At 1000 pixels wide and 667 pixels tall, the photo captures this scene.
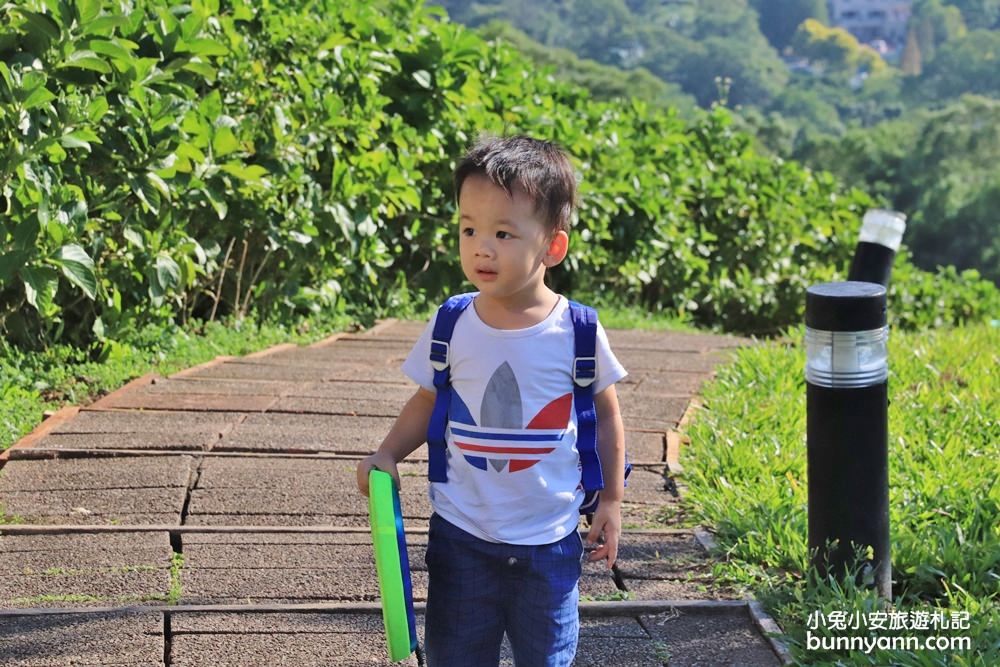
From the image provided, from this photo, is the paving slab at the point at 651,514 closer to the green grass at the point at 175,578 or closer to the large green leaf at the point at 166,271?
the green grass at the point at 175,578

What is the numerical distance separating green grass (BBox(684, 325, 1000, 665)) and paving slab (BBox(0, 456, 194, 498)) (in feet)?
5.66

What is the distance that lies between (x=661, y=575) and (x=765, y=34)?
216 feet

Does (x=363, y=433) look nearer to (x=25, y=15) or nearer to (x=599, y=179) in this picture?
(x=25, y=15)

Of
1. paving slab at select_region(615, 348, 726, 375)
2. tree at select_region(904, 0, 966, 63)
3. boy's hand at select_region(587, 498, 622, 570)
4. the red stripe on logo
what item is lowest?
paving slab at select_region(615, 348, 726, 375)

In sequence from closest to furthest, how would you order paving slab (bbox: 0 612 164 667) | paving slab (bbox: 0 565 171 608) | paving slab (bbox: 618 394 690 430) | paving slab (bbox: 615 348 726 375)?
paving slab (bbox: 0 612 164 667)
paving slab (bbox: 0 565 171 608)
paving slab (bbox: 618 394 690 430)
paving slab (bbox: 615 348 726 375)

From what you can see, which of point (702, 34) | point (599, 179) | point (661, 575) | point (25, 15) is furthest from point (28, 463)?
point (702, 34)

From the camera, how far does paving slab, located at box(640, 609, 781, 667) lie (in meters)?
3.20

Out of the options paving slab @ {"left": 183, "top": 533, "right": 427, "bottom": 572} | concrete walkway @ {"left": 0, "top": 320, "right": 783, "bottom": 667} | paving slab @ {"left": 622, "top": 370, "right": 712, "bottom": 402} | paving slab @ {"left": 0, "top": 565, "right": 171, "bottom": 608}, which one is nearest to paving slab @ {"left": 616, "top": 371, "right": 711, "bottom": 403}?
paving slab @ {"left": 622, "top": 370, "right": 712, "bottom": 402}

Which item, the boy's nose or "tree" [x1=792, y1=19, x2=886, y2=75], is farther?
"tree" [x1=792, y1=19, x2=886, y2=75]

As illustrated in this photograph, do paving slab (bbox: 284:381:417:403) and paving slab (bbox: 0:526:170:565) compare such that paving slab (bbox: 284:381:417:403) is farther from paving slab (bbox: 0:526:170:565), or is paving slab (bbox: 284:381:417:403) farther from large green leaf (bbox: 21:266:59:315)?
paving slab (bbox: 0:526:170:565)

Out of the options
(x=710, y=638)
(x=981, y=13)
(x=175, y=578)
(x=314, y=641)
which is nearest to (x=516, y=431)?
(x=314, y=641)

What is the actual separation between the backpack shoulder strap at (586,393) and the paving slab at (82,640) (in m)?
1.15

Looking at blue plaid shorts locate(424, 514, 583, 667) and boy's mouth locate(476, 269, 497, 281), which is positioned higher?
boy's mouth locate(476, 269, 497, 281)

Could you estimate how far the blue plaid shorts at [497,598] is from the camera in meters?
2.64
